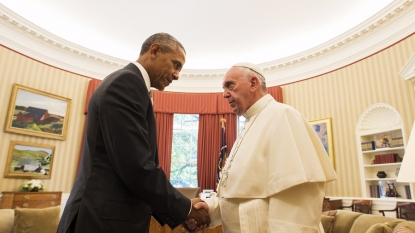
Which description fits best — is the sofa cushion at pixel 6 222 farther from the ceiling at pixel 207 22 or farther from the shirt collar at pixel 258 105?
the ceiling at pixel 207 22

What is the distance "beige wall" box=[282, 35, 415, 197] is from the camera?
553cm

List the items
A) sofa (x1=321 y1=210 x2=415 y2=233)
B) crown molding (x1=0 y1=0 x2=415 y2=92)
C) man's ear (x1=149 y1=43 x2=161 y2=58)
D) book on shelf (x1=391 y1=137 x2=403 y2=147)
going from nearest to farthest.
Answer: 1. man's ear (x1=149 y1=43 x2=161 y2=58)
2. sofa (x1=321 y1=210 x2=415 y2=233)
3. book on shelf (x1=391 y1=137 x2=403 y2=147)
4. crown molding (x1=0 y1=0 x2=415 y2=92)

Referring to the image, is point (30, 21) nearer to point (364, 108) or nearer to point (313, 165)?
point (313, 165)

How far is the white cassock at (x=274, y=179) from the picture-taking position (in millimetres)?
1310

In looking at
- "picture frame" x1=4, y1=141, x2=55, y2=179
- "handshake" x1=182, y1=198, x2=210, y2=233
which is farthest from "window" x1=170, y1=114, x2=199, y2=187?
"handshake" x1=182, y1=198, x2=210, y2=233

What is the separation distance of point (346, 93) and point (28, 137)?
7.61 m

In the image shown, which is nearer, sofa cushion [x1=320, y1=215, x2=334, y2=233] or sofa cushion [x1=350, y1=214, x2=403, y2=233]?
sofa cushion [x1=350, y1=214, x2=403, y2=233]

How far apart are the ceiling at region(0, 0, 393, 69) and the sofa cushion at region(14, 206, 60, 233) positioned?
4.69 metres

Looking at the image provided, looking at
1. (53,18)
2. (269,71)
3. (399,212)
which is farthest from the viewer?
(269,71)

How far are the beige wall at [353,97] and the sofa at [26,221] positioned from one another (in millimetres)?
5945

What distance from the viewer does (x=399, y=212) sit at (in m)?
5.04

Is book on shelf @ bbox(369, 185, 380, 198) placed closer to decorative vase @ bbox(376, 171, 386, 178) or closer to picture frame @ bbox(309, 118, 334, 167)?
decorative vase @ bbox(376, 171, 386, 178)

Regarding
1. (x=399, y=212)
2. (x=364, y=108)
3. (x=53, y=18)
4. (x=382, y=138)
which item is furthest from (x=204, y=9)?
(x=399, y=212)

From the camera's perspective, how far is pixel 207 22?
22.9 feet
